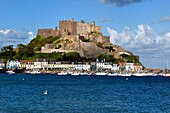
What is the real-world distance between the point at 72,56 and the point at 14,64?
18483 mm

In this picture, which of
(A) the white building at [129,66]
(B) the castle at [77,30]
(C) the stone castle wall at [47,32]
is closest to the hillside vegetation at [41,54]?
(C) the stone castle wall at [47,32]

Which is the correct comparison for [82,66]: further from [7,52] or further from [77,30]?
[7,52]

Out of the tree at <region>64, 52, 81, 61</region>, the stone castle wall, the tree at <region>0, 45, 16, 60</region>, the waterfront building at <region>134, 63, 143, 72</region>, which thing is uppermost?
the stone castle wall

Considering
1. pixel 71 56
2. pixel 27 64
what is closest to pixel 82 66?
pixel 71 56

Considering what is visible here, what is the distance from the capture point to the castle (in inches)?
5098

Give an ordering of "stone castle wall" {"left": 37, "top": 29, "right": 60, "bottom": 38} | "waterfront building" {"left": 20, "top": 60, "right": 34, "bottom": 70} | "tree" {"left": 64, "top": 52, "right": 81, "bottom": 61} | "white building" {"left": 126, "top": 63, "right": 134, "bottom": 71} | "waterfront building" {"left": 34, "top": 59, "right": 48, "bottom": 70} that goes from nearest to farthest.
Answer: "waterfront building" {"left": 34, "top": 59, "right": 48, "bottom": 70}, "tree" {"left": 64, "top": 52, "right": 81, "bottom": 61}, "waterfront building" {"left": 20, "top": 60, "right": 34, "bottom": 70}, "white building" {"left": 126, "top": 63, "right": 134, "bottom": 71}, "stone castle wall" {"left": 37, "top": 29, "right": 60, "bottom": 38}

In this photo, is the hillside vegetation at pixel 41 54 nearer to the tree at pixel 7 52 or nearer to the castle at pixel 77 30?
the tree at pixel 7 52

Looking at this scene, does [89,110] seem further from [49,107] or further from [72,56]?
[72,56]

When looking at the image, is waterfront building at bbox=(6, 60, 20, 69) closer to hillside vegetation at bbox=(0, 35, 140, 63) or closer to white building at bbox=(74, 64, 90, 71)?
hillside vegetation at bbox=(0, 35, 140, 63)

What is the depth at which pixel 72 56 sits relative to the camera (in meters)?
125

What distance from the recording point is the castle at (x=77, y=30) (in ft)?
425

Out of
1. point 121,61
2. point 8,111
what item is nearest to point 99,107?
point 8,111

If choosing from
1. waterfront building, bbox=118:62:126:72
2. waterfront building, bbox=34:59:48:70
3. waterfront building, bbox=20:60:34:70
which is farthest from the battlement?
waterfront building, bbox=118:62:126:72

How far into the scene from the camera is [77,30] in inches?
5108
